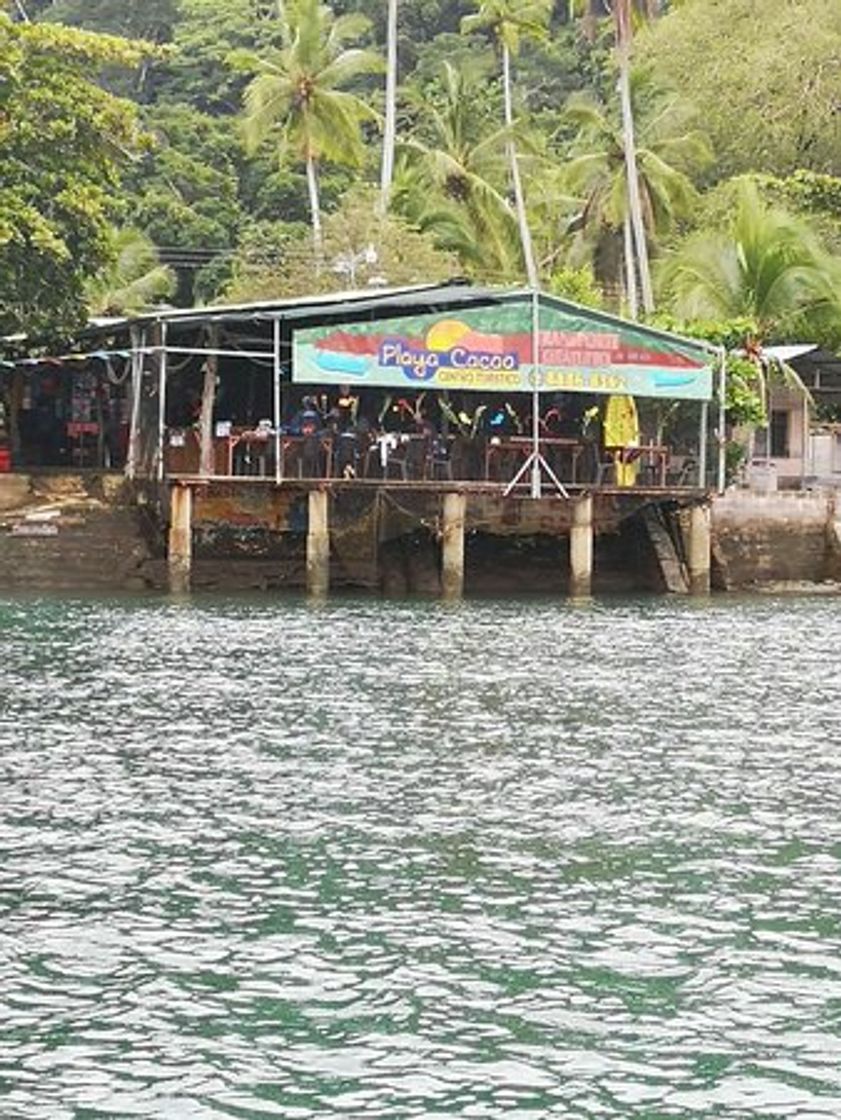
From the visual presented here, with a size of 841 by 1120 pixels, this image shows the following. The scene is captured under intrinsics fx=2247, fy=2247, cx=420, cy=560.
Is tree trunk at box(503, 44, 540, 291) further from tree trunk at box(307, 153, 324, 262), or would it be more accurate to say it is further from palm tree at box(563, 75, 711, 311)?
tree trunk at box(307, 153, 324, 262)

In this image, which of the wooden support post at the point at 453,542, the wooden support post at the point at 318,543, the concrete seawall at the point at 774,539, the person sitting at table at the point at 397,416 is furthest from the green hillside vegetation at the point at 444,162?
the wooden support post at the point at 453,542

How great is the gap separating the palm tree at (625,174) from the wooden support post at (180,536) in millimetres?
19683

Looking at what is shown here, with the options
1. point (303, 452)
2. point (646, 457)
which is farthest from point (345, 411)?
point (646, 457)

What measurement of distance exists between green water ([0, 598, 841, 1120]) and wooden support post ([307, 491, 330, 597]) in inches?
466

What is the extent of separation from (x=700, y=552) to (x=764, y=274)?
32.0 ft

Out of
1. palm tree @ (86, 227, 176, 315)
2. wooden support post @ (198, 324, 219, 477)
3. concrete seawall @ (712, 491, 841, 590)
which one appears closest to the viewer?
wooden support post @ (198, 324, 219, 477)

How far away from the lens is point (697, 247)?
52344 mm

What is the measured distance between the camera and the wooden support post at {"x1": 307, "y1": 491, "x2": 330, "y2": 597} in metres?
41.3

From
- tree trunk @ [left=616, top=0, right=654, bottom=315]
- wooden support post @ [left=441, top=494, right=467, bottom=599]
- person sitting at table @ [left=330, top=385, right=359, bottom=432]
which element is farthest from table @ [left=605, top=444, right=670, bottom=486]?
tree trunk @ [left=616, top=0, right=654, bottom=315]

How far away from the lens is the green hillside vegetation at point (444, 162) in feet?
142

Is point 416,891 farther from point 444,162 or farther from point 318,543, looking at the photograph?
point 444,162

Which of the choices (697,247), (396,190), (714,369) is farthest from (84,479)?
(396,190)

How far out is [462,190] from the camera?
63000mm

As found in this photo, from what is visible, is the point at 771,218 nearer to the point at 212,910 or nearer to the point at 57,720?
the point at 57,720
